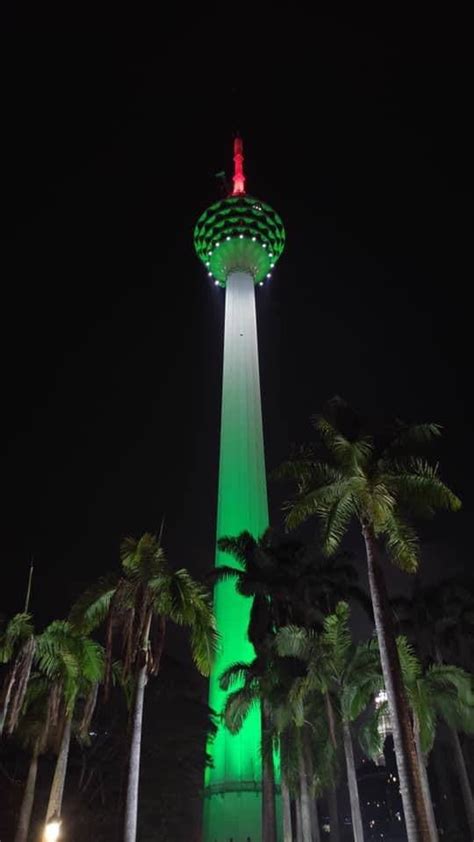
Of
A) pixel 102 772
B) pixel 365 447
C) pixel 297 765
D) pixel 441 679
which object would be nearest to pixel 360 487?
pixel 365 447

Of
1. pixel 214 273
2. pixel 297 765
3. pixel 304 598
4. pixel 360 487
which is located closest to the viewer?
pixel 360 487

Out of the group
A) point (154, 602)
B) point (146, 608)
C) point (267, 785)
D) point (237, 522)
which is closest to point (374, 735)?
point (267, 785)

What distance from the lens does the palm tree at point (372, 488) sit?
2033cm

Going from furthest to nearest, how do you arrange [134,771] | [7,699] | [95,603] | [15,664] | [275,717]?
[275,717], [95,603], [15,664], [7,699], [134,771]

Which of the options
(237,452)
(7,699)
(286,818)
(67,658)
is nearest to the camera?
(7,699)

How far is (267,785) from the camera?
32281mm

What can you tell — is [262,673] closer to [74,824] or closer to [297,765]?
[297,765]

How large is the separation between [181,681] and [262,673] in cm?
1646

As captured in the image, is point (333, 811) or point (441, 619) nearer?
point (441, 619)

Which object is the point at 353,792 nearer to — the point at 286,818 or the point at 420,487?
the point at 286,818

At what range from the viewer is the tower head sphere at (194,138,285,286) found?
9006cm

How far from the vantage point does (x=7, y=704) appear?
19.2m

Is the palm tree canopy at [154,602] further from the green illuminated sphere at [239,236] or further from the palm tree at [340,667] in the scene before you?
the green illuminated sphere at [239,236]

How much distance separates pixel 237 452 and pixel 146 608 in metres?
54.7
